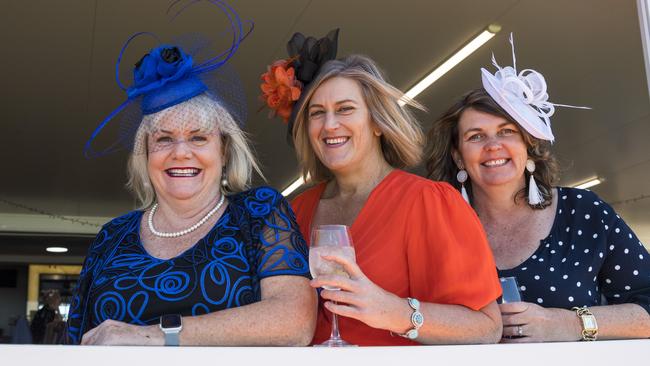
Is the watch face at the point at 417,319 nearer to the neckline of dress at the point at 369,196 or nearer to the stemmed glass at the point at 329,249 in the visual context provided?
the stemmed glass at the point at 329,249

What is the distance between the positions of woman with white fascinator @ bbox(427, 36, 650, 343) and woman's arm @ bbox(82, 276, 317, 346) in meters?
0.78

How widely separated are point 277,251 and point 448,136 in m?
1.10

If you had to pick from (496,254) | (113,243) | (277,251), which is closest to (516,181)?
(496,254)

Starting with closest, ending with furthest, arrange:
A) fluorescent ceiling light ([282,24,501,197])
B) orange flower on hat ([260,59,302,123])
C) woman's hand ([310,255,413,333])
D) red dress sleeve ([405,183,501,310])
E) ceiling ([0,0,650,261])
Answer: woman's hand ([310,255,413,333])
red dress sleeve ([405,183,501,310])
orange flower on hat ([260,59,302,123])
ceiling ([0,0,650,261])
fluorescent ceiling light ([282,24,501,197])

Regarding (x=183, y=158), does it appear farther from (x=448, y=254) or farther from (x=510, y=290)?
(x=510, y=290)

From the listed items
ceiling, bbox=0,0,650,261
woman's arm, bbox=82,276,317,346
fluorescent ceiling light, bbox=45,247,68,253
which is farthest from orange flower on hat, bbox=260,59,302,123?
fluorescent ceiling light, bbox=45,247,68,253

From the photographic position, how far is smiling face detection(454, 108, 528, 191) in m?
2.29

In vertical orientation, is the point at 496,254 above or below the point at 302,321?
above

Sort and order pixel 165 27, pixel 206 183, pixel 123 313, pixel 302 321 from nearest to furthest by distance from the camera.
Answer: pixel 302 321 → pixel 123 313 → pixel 206 183 → pixel 165 27

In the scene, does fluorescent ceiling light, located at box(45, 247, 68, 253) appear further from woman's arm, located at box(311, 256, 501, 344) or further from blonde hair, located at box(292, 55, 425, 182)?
woman's arm, located at box(311, 256, 501, 344)

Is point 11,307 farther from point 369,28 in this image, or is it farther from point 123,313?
point 123,313

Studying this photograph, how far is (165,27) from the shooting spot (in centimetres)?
522

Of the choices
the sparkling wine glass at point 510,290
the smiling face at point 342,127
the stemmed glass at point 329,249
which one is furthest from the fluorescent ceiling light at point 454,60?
the stemmed glass at point 329,249

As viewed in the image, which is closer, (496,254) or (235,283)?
(235,283)
